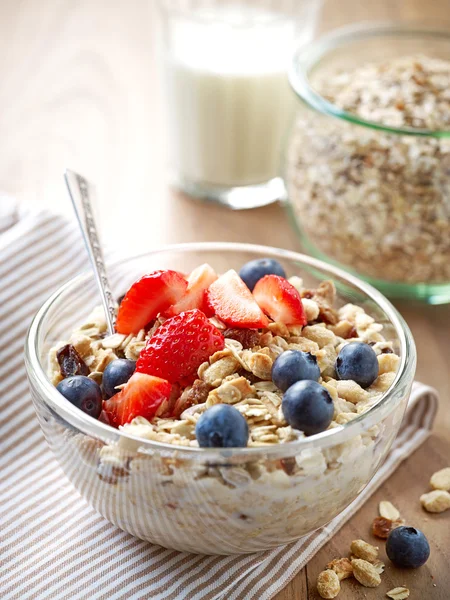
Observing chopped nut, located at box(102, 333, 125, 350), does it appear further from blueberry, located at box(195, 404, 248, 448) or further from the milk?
the milk

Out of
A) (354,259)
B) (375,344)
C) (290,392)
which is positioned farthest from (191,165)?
(290,392)

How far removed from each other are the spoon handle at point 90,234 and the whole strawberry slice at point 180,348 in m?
0.14

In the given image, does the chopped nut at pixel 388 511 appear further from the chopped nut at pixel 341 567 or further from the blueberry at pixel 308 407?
the blueberry at pixel 308 407

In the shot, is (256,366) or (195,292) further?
(195,292)

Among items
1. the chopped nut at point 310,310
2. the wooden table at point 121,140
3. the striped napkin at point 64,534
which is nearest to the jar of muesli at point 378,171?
the wooden table at point 121,140

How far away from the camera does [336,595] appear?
1.03m

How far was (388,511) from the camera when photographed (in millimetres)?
1166

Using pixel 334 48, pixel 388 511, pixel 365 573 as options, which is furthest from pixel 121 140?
pixel 365 573

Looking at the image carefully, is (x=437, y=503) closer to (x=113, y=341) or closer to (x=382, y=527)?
(x=382, y=527)

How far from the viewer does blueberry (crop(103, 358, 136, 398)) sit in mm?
1018

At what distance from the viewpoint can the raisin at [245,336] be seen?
3.53ft

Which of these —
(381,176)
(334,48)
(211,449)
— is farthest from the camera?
(334,48)

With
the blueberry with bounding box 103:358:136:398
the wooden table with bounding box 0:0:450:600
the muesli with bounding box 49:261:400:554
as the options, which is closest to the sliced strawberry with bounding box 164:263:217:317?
the muesli with bounding box 49:261:400:554

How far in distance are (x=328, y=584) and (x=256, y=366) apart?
0.93ft
